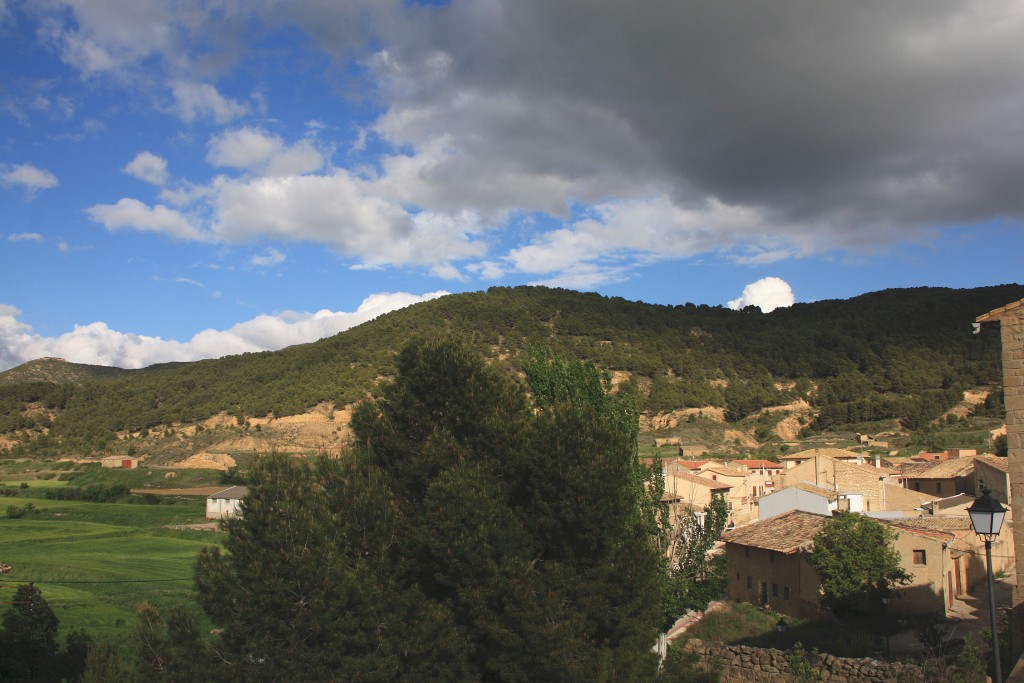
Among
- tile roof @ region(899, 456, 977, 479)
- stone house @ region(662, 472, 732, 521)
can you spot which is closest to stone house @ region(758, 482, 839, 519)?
stone house @ region(662, 472, 732, 521)

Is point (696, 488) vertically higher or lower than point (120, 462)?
higher

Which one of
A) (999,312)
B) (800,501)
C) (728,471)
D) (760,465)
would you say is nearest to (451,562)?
(999,312)

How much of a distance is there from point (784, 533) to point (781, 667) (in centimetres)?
1300

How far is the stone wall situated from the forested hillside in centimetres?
7065

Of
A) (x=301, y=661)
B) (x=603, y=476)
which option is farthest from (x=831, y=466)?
(x=301, y=661)

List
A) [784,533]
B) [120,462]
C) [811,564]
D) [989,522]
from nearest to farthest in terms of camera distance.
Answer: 1. [989,522]
2. [811,564]
3. [784,533]
4. [120,462]

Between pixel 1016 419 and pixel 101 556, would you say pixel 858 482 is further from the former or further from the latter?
→ pixel 101 556

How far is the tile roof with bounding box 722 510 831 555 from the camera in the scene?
83.8 feet

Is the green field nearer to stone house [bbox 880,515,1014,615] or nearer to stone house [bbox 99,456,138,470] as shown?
stone house [bbox 99,456,138,470]

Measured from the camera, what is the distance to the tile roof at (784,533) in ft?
83.8

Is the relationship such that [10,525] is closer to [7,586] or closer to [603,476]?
[7,586]

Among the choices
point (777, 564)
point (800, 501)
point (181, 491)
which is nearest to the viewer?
point (777, 564)

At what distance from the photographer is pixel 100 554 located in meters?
41.2

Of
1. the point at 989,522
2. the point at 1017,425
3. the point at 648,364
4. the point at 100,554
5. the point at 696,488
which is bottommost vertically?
the point at 100,554
